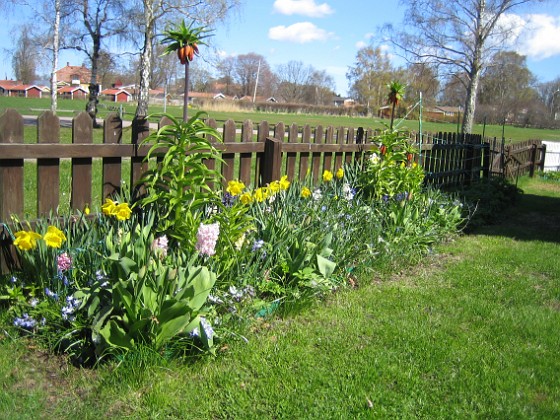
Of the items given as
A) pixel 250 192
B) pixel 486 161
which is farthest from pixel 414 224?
pixel 486 161

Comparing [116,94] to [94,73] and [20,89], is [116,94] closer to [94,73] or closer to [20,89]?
[20,89]

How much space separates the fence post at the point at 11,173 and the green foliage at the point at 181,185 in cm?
80

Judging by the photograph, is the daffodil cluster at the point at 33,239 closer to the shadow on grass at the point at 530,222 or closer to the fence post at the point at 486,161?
the shadow on grass at the point at 530,222

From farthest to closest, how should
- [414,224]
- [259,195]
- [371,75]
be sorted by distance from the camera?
[371,75] → [414,224] → [259,195]

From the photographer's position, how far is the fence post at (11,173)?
11.1ft

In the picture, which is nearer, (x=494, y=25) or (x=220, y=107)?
(x=494, y=25)

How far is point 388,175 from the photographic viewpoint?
19.5 ft

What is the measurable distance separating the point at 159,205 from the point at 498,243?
4.40 m

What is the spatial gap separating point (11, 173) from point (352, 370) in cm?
253

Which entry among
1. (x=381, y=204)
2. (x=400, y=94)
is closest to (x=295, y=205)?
(x=381, y=204)

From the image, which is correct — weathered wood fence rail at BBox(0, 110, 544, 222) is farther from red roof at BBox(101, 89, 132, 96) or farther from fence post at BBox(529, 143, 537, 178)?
red roof at BBox(101, 89, 132, 96)

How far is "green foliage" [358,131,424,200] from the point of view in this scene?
5930 mm

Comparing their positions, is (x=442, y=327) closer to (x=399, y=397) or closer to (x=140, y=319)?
(x=399, y=397)

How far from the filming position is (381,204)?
5.68 metres
